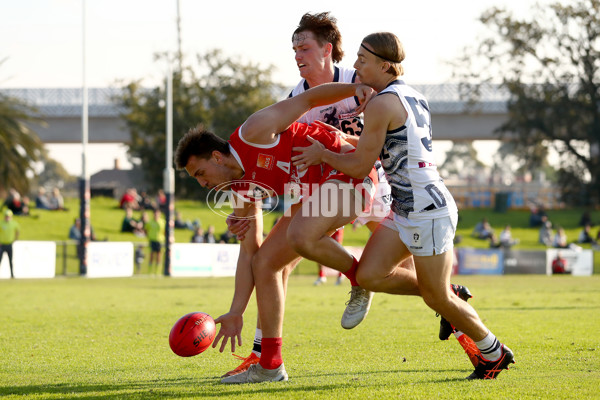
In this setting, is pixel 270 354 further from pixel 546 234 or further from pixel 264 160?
pixel 546 234

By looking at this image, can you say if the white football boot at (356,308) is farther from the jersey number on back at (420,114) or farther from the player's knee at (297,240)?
the jersey number on back at (420,114)

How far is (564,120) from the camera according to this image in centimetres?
5181

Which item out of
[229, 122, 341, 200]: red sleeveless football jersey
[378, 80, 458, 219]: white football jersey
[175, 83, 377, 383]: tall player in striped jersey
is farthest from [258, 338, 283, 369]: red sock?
[378, 80, 458, 219]: white football jersey

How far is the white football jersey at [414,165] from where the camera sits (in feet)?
20.3

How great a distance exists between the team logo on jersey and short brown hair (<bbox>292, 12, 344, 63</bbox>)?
1.53m

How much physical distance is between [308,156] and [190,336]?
1.60 meters

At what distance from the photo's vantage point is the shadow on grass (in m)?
5.82

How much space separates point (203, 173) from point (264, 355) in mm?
1388

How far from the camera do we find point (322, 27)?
7.56 meters

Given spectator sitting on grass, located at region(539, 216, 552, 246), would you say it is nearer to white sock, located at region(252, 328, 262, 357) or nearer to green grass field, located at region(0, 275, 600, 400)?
green grass field, located at region(0, 275, 600, 400)

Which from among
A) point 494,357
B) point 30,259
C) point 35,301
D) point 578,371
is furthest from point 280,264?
point 30,259

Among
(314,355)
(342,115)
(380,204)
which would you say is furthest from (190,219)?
(380,204)

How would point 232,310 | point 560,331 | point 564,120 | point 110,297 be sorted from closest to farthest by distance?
point 232,310 → point 560,331 → point 110,297 → point 564,120

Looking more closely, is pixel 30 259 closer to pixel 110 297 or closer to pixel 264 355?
pixel 110 297
